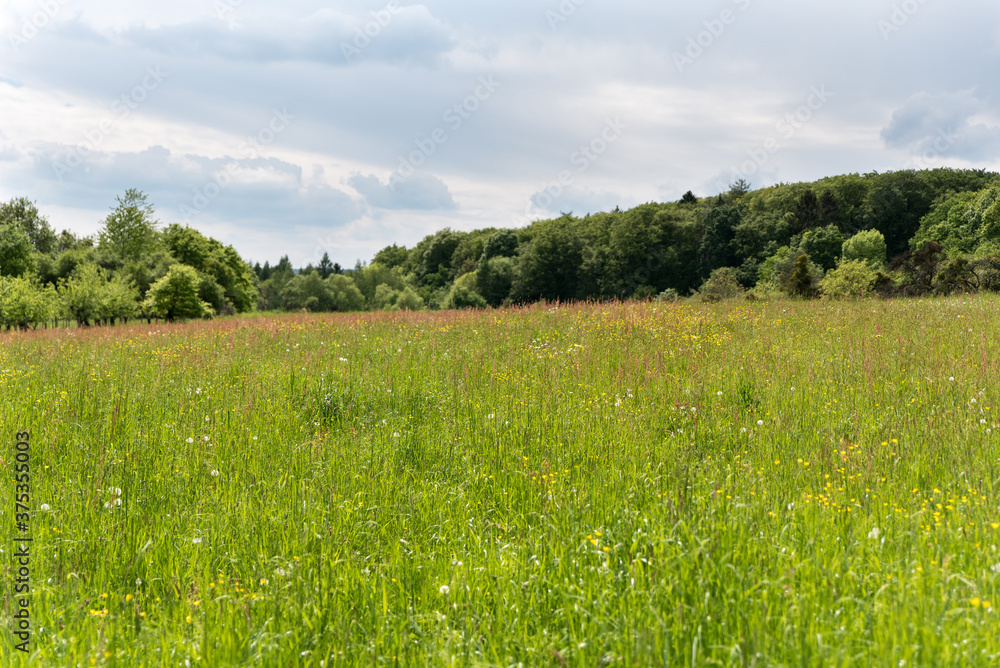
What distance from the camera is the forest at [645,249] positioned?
1625 inches

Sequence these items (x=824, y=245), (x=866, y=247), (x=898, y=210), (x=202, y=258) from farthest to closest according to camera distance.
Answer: (x=898, y=210) → (x=824, y=245) → (x=866, y=247) → (x=202, y=258)

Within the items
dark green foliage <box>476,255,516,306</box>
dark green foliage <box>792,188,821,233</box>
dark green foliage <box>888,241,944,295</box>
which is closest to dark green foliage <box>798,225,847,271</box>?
dark green foliage <box>792,188,821,233</box>

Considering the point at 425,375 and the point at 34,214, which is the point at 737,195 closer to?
the point at 425,375

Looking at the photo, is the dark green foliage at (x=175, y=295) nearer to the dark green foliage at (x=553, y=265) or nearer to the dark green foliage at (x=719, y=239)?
the dark green foliage at (x=553, y=265)

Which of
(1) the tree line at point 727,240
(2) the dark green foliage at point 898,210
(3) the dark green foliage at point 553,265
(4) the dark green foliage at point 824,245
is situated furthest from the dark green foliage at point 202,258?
(2) the dark green foliage at point 898,210

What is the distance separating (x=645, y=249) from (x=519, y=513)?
2872 inches

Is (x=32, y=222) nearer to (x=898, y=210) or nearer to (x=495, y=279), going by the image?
(x=495, y=279)

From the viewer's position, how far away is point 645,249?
72.2 meters

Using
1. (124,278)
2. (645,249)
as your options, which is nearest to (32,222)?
(124,278)

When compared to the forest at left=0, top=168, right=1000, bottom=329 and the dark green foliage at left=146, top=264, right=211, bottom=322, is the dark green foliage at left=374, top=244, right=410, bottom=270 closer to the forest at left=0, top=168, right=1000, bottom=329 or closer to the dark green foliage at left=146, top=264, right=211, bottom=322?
the forest at left=0, top=168, right=1000, bottom=329

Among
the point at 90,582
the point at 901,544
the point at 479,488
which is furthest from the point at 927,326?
the point at 90,582

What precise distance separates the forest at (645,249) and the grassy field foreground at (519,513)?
27559 millimetres

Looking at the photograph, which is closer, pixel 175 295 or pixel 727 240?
pixel 175 295

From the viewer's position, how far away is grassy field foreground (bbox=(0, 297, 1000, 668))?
2.15m
